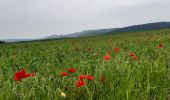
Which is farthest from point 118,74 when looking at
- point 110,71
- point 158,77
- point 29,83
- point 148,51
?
point 148,51

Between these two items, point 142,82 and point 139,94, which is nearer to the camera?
point 139,94

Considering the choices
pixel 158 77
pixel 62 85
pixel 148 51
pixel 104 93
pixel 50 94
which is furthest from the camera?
pixel 148 51

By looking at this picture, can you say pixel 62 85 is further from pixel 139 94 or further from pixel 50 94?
pixel 139 94

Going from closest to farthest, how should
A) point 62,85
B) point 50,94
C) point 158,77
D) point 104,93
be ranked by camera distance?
Answer: point 50,94 → point 104,93 → point 62,85 → point 158,77

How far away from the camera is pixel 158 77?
194 inches

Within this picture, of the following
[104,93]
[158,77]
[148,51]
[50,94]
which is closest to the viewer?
[50,94]

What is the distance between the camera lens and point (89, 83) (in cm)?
470

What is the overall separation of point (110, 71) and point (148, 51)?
18.5 feet

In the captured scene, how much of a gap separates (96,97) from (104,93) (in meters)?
0.11

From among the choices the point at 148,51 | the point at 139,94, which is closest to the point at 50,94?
the point at 139,94

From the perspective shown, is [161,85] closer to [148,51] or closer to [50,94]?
[50,94]

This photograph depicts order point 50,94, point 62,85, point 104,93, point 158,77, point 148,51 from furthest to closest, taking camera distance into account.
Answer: point 148,51
point 158,77
point 62,85
point 104,93
point 50,94

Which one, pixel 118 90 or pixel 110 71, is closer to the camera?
pixel 118 90

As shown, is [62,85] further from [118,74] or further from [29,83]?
[118,74]
